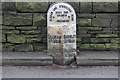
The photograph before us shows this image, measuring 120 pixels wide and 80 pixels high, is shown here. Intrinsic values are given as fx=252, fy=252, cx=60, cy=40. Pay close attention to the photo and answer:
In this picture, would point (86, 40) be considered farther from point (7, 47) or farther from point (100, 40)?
point (7, 47)

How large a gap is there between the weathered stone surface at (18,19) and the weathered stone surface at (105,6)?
167 centimetres

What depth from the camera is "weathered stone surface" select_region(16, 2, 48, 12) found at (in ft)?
20.6

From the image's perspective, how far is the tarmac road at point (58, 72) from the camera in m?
5.10

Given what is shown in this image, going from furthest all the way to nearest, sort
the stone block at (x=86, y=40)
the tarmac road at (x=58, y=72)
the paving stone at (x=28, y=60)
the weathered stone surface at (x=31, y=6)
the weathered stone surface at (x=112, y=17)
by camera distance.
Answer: the stone block at (x=86, y=40) → the weathered stone surface at (x=112, y=17) → the weathered stone surface at (x=31, y=6) → the paving stone at (x=28, y=60) → the tarmac road at (x=58, y=72)

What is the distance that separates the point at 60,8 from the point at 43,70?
1.47 meters

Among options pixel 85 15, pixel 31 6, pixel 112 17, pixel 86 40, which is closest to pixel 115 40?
pixel 112 17

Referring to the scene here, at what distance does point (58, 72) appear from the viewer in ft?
17.6

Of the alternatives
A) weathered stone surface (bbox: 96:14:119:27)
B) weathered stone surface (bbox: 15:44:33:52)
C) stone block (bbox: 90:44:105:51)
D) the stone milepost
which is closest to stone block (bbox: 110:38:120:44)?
stone block (bbox: 90:44:105:51)

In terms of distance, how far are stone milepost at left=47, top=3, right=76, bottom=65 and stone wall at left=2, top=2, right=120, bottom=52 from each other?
22.2 inches

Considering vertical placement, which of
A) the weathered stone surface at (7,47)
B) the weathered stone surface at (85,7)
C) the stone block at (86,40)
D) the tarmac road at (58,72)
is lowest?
the tarmac road at (58,72)

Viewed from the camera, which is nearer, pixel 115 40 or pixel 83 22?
pixel 83 22

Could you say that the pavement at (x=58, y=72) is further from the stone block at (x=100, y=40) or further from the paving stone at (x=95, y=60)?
the stone block at (x=100, y=40)

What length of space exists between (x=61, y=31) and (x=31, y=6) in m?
1.12

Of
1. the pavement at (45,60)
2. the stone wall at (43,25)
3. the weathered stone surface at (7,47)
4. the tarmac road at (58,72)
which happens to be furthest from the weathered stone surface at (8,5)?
the tarmac road at (58,72)
